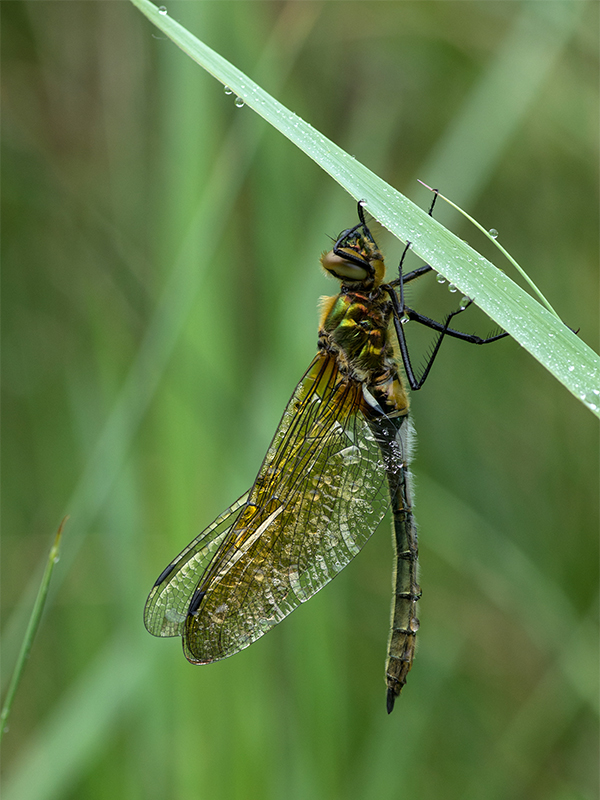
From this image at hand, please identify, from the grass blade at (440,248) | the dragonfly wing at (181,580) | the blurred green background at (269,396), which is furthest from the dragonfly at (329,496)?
the grass blade at (440,248)

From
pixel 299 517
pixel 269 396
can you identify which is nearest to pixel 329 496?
pixel 299 517

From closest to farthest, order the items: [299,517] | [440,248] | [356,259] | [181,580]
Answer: [440,248] → [181,580] → [299,517] → [356,259]

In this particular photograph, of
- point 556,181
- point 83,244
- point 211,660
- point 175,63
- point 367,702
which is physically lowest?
point 367,702

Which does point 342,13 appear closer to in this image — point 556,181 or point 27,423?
point 556,181

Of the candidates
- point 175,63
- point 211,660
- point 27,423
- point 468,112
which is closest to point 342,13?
point 468,112

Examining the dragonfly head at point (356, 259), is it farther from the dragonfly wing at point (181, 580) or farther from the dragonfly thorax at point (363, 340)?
the dragonfly wing at point (181, 580)

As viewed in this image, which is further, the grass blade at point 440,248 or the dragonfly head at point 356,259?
the dragonfly head at point 356,259

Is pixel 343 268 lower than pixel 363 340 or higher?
higher

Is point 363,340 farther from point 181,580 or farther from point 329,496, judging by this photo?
point 181,580
